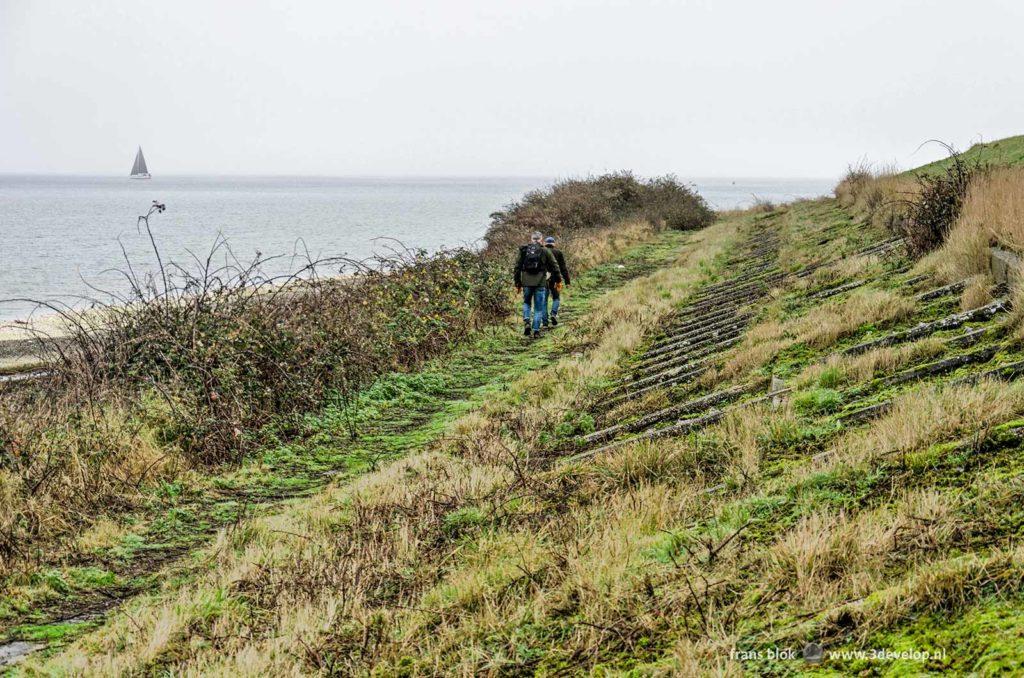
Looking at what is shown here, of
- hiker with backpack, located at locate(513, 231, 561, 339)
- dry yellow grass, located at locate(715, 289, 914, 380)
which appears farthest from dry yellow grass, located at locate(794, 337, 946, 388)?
hiker with backpack, located at locate(513, 231, 561, 339)

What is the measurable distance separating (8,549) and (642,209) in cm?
3545

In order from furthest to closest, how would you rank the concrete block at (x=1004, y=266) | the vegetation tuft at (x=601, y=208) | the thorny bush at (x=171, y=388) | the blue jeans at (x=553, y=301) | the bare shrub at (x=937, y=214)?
1. the vegetation tuft at (x=601, y=208)
2. the blue jeans at (x=553, y=301)
3. the bare shrub at (x=937, y=214)
4. the thorny bush at (x=171, y=388)
5. the concrete block at (x=1004, y=266)

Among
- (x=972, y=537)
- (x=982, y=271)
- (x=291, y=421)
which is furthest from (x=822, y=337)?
(x=291, y=421)

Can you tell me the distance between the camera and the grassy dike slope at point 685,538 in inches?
127

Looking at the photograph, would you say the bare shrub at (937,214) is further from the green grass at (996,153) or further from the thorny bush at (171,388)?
the thorny bush at (171,388)

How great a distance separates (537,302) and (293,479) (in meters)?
8.02

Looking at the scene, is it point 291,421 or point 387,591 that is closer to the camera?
point 387,591

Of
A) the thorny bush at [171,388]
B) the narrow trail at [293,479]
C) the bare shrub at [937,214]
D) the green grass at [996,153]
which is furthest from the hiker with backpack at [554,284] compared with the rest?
the green grass at [996,153]

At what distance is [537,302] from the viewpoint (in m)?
15.6

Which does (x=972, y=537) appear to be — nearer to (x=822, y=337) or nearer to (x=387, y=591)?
(x=387, y=591)

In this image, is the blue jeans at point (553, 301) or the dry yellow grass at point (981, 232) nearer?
the dry yellow grass at point (981, 232)

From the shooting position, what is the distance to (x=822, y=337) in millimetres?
8086

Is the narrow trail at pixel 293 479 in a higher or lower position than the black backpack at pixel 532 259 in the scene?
lower

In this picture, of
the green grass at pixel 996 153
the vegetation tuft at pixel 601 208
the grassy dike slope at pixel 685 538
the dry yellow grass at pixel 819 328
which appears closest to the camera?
the grassy dike slope at pixel 685 538
